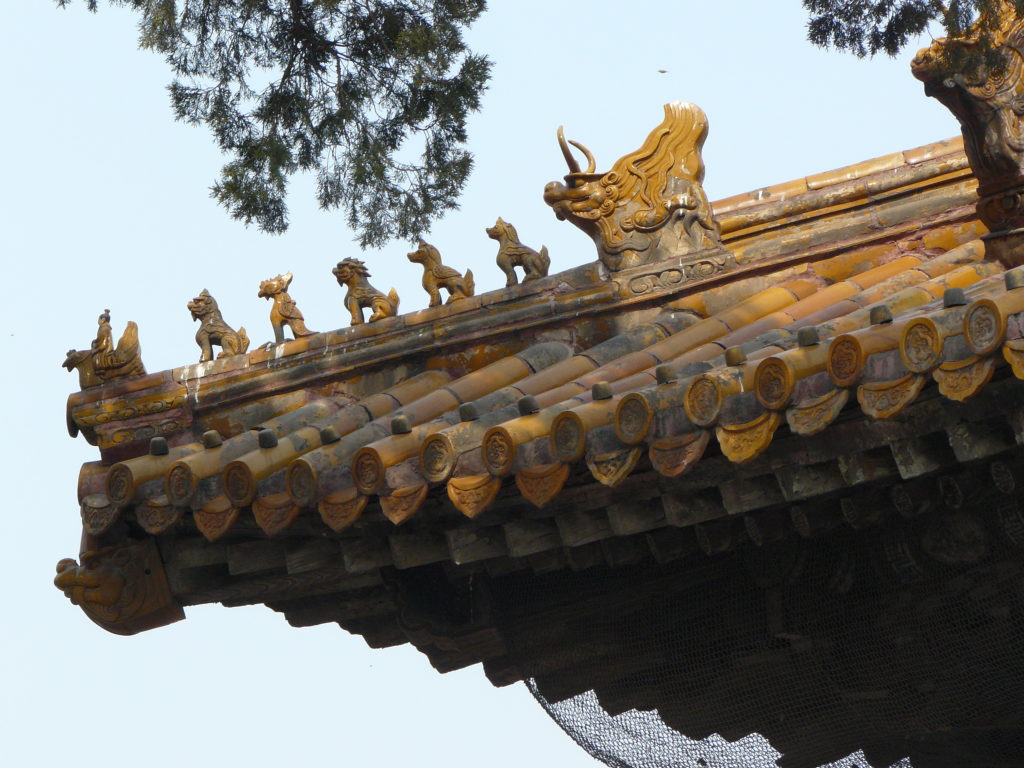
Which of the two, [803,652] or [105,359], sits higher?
[105,359]

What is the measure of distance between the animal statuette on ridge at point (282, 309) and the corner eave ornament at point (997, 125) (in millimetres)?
2648

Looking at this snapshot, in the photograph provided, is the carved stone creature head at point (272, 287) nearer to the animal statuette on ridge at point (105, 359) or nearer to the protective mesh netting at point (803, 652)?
the animal statuette on ridge at point (105, 359)

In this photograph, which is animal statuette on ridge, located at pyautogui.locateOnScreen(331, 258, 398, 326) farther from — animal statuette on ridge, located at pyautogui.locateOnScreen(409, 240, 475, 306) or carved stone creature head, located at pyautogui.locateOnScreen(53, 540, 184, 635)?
carved stone creature head, located at pyautogui.locateOnScreen(53, 540, 184, 635)

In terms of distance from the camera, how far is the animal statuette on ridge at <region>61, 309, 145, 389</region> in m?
6.82

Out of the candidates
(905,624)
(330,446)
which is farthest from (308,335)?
(905,624)

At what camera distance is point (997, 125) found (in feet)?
18.3

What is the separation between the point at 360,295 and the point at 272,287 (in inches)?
14.9

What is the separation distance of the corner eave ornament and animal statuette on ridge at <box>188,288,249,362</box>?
9.41 ft

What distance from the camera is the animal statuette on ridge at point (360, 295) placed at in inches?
272

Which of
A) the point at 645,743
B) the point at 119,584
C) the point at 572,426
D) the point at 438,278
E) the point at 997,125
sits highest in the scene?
the point at 438,278

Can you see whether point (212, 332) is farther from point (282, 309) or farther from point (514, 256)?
point (514, 256)

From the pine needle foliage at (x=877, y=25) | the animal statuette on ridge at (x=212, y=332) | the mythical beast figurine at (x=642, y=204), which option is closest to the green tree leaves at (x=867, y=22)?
the pine needle foliage at (x=877, y=25)

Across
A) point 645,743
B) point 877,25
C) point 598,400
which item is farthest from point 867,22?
point 645,743

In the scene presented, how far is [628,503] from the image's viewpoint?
207 inches
